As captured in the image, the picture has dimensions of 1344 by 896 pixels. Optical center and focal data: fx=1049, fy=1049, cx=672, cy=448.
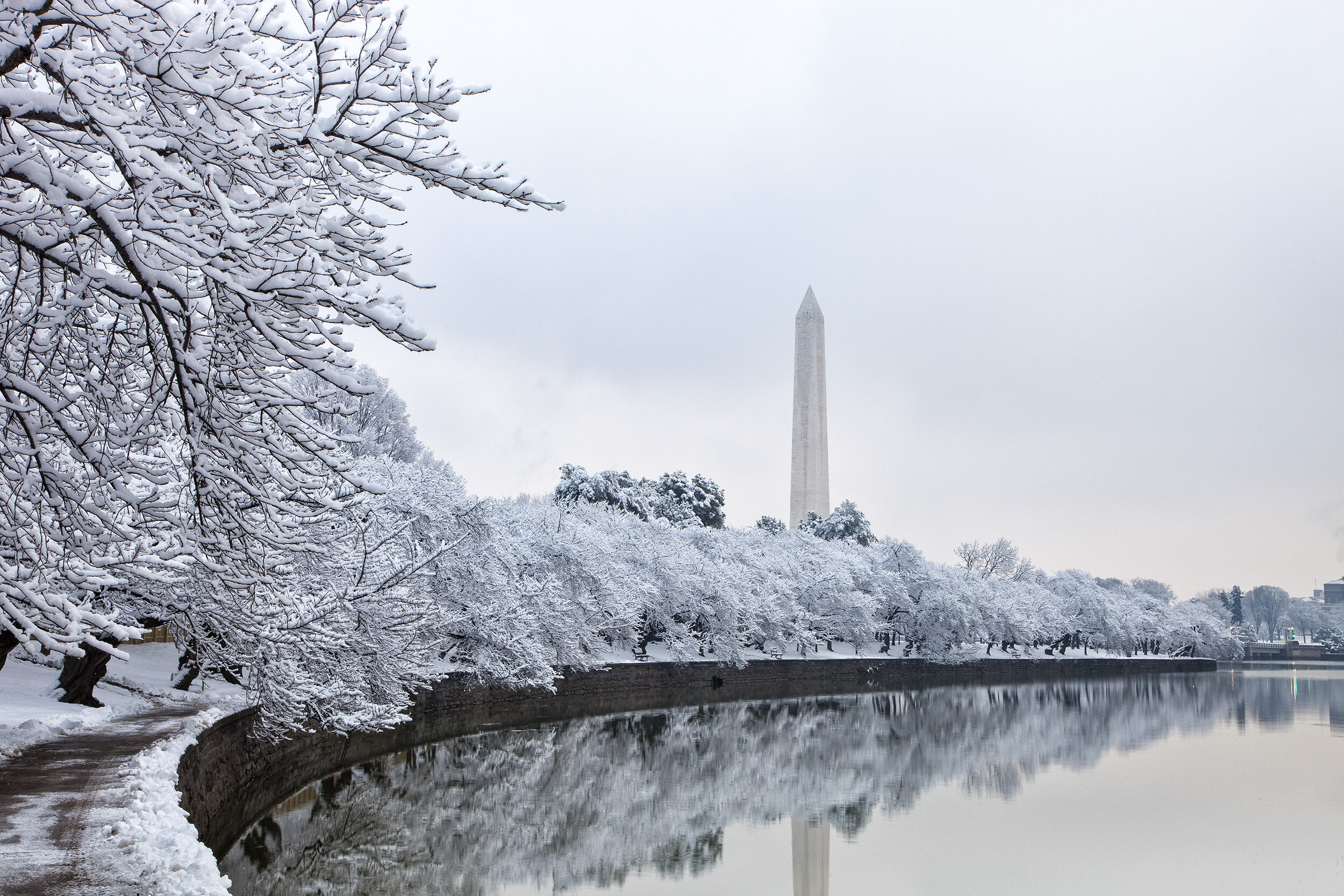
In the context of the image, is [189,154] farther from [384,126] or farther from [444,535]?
[444,535]

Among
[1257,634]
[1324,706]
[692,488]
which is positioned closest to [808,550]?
[692,488]

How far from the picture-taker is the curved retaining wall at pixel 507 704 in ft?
46.1

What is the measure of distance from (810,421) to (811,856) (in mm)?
64220

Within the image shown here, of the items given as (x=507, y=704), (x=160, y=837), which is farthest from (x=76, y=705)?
(x=507, y=704)

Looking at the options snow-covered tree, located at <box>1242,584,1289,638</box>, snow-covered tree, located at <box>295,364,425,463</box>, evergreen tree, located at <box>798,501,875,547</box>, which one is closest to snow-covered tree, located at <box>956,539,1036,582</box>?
evergreen tree, located at <box>798,501,875,547</box>

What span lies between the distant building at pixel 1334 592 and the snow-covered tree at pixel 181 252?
205m

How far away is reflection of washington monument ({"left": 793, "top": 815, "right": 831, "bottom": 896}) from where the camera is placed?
15.1 metres

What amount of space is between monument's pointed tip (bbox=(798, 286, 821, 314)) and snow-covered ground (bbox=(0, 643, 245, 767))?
67.0 metres

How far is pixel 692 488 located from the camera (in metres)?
80.4

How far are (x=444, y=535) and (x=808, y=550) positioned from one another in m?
38.8

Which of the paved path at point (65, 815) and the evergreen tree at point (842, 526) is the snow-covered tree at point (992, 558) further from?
the paved path at point (65, 815)

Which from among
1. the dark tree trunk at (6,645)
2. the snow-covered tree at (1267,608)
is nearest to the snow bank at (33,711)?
the dark tree trunk at (6,645)

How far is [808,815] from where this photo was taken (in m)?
19.5

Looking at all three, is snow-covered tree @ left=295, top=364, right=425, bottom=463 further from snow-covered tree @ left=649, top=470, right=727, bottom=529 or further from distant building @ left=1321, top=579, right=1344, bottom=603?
distant building @ left=1321, top=579, right=1344, bottom=603
